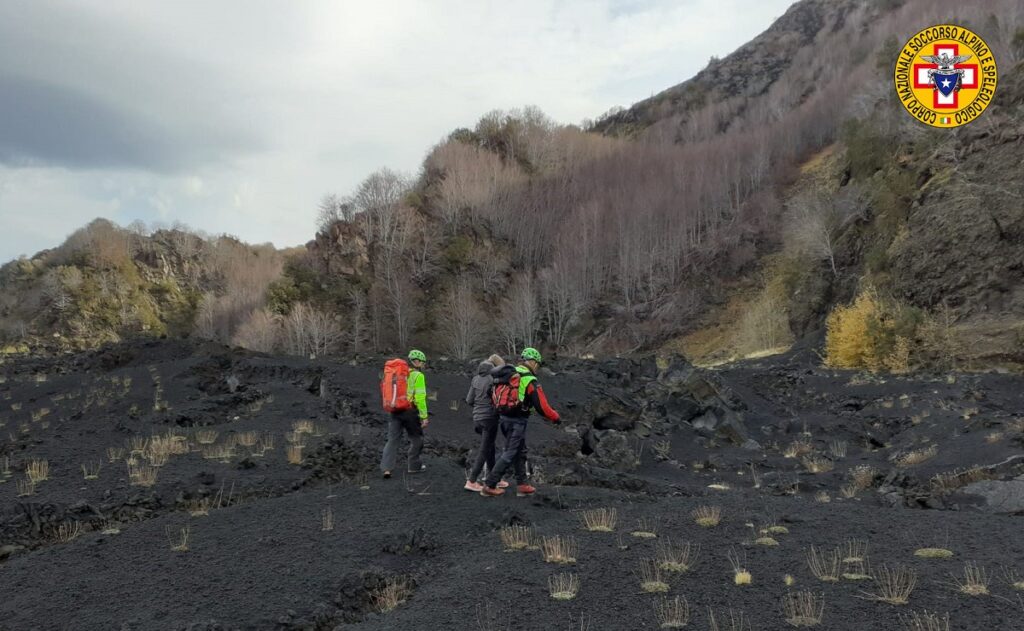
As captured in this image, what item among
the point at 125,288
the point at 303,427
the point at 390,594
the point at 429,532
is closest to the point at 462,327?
the point at 303,427

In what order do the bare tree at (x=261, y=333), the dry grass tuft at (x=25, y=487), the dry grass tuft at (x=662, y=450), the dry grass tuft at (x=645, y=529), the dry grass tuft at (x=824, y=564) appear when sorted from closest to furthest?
the dry grass tuft at (x=824, y=564)
the dry grass tuft at (x=645, y=529)
the dry grass tuft at (x=25, y=487)
the dry grass tuft at (x=662, y=450)
the bare tree at (x=261, y=333)

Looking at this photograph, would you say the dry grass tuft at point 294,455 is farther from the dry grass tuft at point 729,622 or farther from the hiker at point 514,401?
the dry grass tuft at point 729,622

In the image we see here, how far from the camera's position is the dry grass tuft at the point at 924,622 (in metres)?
4.93

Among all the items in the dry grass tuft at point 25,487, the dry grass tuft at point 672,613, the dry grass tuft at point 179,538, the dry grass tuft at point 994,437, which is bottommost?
the dry grass tuft at point 994,437

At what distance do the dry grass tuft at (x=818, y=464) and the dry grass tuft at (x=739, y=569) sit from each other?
27.3ft

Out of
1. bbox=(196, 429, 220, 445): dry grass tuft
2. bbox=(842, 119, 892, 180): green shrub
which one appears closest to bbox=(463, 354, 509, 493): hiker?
bbox=(196, 429, 220, 445): dry grass tuft

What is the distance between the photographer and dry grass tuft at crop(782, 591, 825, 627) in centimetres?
518

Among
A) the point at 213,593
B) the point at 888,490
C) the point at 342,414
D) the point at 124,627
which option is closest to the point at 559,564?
the point at 213,593

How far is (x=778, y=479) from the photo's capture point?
13.2 m

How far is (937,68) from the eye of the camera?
32.0 meters

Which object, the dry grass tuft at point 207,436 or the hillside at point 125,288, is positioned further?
the hillside at point 125,288

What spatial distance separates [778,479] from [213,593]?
10.8m

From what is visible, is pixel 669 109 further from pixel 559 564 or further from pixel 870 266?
pixel 559 564

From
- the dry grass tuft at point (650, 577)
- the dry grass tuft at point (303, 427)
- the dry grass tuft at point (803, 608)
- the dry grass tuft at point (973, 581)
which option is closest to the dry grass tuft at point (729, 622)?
the dry grass tuft at point (803, 608)
